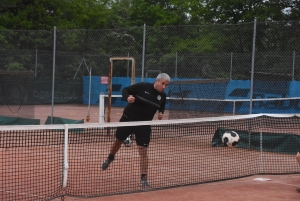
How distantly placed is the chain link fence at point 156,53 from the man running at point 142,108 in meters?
5.85

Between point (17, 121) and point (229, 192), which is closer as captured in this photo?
point (229, 192)

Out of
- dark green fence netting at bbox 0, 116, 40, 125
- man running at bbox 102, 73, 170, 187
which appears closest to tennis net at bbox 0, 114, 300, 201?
man running at bbox 102, 73, 170, 187

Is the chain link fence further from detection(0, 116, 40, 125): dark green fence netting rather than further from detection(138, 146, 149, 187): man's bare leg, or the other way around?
detection(138, 146, 149, 187): man's bare leg

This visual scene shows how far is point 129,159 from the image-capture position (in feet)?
31.9

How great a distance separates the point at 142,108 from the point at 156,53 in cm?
961

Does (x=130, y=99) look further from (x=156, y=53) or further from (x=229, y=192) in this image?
(x=156, y=53)

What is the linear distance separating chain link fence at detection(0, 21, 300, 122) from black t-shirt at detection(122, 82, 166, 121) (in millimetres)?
5859

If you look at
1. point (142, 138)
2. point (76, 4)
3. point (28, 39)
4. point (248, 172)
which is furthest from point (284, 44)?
point (76, 4)

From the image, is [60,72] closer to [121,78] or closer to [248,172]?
[121,78]

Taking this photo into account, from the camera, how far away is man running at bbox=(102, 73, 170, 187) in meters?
7.97

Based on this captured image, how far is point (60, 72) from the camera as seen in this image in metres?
23.2

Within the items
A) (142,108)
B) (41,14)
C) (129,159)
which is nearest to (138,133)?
(142,108)

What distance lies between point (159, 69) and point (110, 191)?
11870mm

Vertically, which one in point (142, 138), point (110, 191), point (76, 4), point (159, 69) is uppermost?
point (76, 4)
